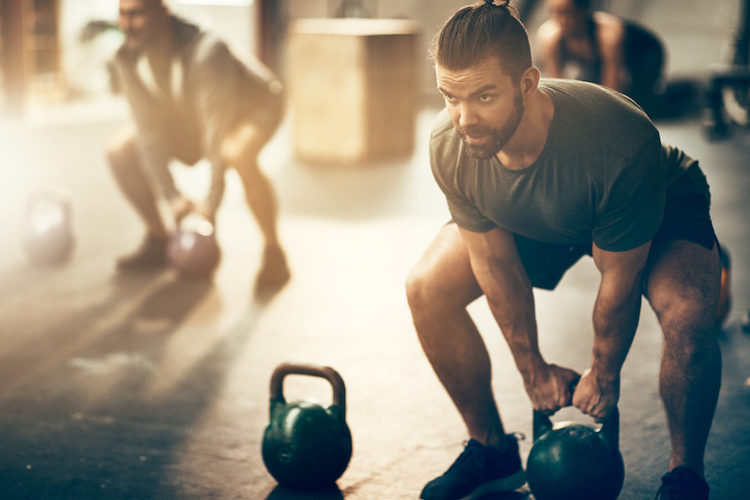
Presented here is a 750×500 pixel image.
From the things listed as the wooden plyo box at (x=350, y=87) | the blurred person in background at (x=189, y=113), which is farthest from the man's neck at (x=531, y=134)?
the wooden plyo box at (x=350, y=87)

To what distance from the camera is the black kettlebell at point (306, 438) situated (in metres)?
1.81

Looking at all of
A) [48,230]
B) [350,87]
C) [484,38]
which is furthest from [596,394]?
[350,87]

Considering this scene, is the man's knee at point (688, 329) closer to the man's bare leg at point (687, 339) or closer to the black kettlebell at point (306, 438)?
the man's bare leg at point (687, 339)

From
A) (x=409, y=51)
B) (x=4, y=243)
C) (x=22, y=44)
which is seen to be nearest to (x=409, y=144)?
(x=409, y=51)

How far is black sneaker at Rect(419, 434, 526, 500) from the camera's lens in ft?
5.88

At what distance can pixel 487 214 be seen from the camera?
1670mm

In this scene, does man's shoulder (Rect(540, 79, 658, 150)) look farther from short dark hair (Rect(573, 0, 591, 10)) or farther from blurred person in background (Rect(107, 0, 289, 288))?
short dark hair (Rect(573, 0, 591, 10))

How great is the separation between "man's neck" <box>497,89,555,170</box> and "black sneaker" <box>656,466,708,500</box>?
577 mm

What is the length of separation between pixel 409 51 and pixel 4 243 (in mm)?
3086

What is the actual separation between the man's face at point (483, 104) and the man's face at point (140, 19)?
182 centimetres

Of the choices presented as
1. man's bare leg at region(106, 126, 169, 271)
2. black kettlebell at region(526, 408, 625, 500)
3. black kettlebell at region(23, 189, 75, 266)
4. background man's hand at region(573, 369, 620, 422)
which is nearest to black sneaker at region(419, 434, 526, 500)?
black kettlebell at region(526, 408, 625, 500)

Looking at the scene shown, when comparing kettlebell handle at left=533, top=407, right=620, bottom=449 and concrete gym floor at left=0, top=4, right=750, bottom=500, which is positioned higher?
kettlebell handle at left=533, top=407, right=620, bottom=449

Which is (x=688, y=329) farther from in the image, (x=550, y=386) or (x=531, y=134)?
(x=531, y=134)

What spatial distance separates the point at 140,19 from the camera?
3.10 meters
